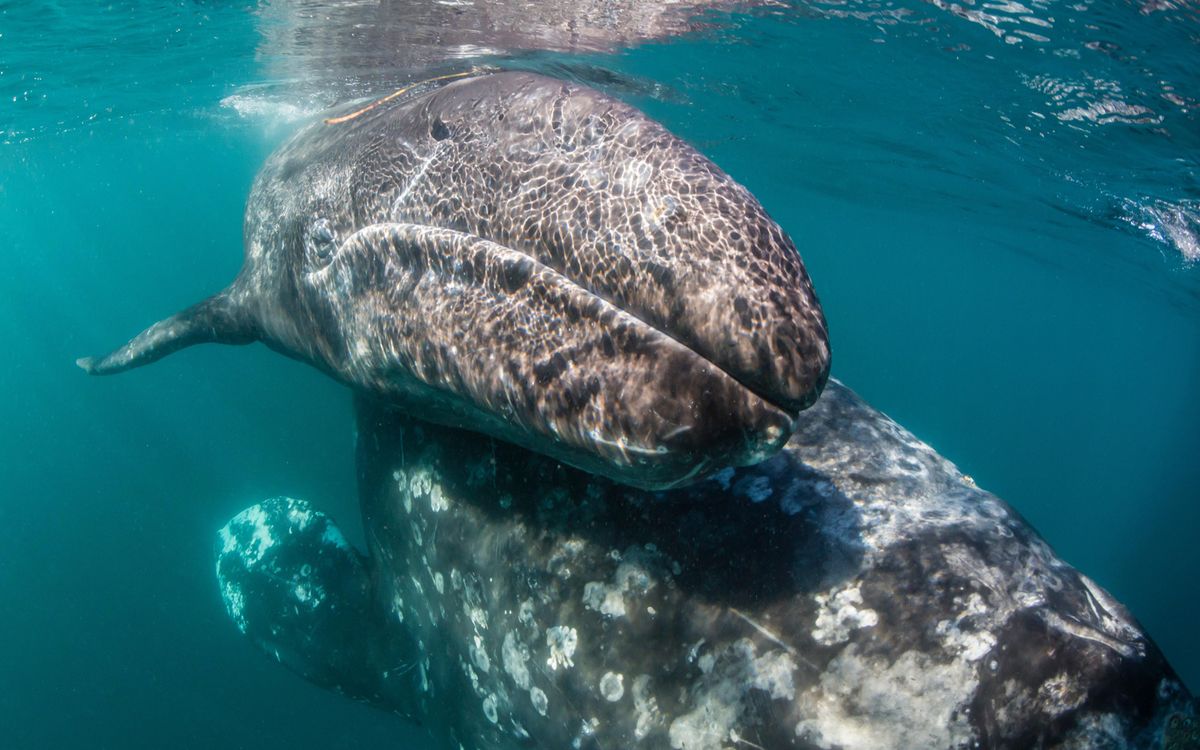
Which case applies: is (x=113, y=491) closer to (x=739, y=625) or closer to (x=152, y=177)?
(x=739, y=625)

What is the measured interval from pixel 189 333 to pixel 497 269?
5335mm

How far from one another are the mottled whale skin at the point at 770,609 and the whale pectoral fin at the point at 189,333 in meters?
2.48

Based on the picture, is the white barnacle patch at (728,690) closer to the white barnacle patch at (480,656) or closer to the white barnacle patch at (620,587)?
the white barnacle patch at (620,587)

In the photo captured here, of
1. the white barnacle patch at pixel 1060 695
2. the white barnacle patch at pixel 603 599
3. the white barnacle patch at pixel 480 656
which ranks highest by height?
the white barnacle patch at pixel 1060 695

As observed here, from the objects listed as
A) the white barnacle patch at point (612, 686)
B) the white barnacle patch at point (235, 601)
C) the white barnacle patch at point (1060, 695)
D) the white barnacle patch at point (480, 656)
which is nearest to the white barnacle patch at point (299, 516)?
the white barnacle patch at point (235, 601)

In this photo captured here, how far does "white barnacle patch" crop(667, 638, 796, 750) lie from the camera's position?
3.05 m

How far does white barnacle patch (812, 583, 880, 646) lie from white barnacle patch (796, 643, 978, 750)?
8 centimetres

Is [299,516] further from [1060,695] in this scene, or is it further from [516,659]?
[1060,695]

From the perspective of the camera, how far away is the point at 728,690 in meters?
3.17

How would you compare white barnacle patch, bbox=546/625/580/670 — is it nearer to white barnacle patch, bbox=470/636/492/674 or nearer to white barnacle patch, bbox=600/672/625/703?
white barnacle patch, bbox=600/672/625/703

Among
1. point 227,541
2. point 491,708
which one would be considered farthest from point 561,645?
point 227,541

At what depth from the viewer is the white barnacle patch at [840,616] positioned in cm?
296

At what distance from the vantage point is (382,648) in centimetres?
603

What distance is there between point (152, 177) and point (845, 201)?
86.5 metres
